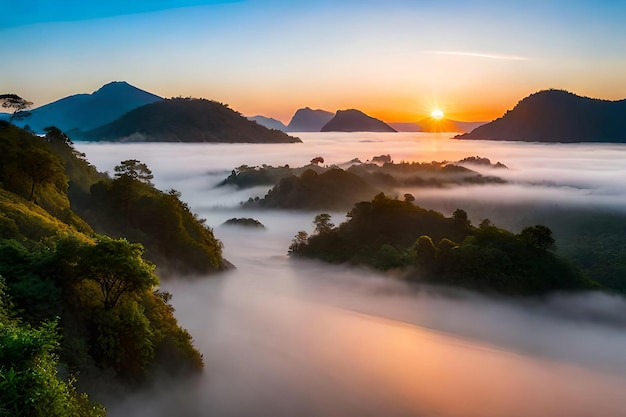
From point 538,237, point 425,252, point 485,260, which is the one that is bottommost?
point 485,260

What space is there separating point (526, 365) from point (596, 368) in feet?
61.7

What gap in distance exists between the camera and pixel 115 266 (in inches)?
1387

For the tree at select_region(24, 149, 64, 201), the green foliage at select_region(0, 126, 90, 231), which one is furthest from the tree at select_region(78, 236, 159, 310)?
the green foliage at select_region(0, 126, 90, 231)

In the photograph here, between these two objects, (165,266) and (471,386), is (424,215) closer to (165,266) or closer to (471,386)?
(471,386)

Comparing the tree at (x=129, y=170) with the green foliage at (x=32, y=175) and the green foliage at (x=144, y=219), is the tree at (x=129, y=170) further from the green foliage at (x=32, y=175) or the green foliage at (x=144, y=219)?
the green foliage at (x=32, y=175)

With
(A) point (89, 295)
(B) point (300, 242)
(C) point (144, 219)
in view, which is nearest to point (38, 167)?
(C) point (144, 219)

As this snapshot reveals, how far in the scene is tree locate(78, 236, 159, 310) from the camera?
3525 centimetres

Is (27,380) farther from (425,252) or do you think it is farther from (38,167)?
(425,252)

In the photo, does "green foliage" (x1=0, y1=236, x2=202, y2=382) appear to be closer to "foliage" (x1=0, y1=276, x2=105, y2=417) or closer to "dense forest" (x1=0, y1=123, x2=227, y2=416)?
"dense forest" (x1=0, y1=123, x2=227, y2=416)

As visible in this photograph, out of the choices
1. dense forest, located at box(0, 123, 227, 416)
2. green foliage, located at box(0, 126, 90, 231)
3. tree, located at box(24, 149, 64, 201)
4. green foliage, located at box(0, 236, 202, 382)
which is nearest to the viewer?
dense forest, located at box(0, 123, 227, 416)

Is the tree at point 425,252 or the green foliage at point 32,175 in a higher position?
the green foliage at point 32,175

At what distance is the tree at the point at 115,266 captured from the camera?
3525cm

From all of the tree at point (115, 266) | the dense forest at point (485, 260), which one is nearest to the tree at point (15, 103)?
the tree at point (115, 266)

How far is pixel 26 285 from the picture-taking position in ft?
109
